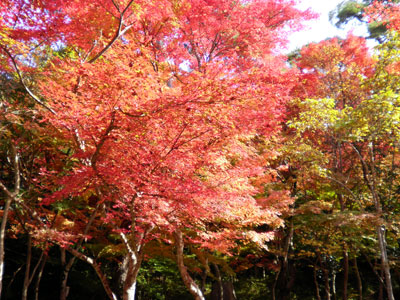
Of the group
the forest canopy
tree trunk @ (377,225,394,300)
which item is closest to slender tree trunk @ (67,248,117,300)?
the forest canopy

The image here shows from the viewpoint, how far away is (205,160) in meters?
5.37

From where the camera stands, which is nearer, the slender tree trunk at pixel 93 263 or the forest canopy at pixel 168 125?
the forest canopy at pixel 168 125

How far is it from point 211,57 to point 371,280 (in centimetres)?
1304

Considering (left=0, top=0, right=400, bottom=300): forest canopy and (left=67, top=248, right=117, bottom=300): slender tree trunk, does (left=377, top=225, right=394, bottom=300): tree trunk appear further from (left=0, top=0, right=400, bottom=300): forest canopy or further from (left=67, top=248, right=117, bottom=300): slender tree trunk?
(left=67, top=248, right=117, bottom=300): slender tree trunk

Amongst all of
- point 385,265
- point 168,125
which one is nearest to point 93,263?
point 168,125

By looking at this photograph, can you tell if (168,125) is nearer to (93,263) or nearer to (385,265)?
(93,263)

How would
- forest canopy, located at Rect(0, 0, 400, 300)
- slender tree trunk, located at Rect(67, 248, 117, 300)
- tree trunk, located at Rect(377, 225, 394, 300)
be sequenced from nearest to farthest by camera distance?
forest canopy, located at Rect(0, 0, 400, 300)
slender tree trunk, located at Rect(67, 248, 117, 300)
tree trunk, located at Rect(377, 225, 394, 300)

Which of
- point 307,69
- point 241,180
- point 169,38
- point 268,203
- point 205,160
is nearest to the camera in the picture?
point 205,160

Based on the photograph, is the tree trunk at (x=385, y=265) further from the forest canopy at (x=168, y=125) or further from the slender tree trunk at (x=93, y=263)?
the slender tree trunk at (x=93, y=263)

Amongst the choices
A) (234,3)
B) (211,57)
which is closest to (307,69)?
(234,3)

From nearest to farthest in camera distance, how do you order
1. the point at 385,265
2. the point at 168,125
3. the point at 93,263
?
the point at 168,125
the point at 93,263
the point at 385,265

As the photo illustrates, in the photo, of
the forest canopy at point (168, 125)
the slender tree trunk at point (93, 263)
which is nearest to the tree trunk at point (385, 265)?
the forest canopy at point (168, 125)

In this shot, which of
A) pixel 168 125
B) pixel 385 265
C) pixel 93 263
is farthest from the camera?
pixel 385 265

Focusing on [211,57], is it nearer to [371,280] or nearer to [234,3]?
[234,3]
